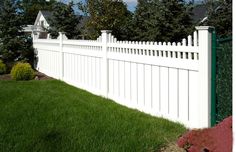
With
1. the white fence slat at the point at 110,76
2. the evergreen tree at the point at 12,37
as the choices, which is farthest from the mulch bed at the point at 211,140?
the evergreen tree at the point at 12,37

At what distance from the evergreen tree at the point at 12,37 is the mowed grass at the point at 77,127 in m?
10.5

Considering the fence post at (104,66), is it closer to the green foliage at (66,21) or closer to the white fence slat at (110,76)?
the white fence slat at (110,76)

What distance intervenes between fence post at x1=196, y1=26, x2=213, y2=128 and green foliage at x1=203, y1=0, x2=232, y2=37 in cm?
738

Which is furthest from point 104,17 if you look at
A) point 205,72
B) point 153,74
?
point 205,72

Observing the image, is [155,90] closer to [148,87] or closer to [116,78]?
[148,87]

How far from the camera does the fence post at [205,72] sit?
6.10 metres

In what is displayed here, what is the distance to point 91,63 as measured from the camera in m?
11.2

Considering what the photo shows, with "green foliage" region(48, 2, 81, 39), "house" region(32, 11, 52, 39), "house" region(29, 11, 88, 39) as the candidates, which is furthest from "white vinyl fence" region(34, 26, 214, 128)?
"house" region(32, 11, 52, 39)

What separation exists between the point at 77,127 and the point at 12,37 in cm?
1486

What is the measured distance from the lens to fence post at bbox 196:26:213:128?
20.0 feet

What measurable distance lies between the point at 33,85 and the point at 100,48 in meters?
3.66

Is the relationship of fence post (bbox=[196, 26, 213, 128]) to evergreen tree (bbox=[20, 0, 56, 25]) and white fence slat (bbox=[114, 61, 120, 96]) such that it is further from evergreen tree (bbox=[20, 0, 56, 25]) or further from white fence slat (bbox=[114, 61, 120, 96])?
evergreen tree (bbox=[20, 0, 56, 25])

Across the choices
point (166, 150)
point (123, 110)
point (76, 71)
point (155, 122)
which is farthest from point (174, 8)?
point (166, 150)

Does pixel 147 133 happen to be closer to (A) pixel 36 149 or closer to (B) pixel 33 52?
(A) pixel 36 149
